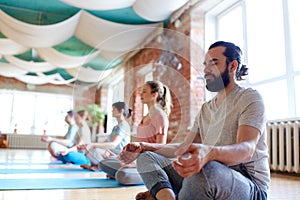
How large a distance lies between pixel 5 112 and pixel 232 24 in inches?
166

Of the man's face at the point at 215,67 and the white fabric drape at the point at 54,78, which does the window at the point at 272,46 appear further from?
the white fabric drape at the point at 54,78

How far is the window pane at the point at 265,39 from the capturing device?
131 inches

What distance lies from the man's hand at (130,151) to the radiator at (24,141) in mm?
4782

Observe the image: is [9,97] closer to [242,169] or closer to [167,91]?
[167,91]

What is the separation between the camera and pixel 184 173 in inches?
29.8

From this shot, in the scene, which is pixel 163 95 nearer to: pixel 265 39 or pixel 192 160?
pixel 192 160

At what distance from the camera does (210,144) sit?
98cm

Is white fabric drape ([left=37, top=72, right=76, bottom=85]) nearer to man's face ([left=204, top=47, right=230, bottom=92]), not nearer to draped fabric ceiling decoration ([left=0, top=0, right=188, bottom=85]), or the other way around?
draped fabric ceiling decoration ([left=0, top=0, right=188, bottom=85])

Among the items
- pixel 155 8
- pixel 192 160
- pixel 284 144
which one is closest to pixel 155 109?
A: pixel 192 160

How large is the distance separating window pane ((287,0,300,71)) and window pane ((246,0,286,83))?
0.12 metres

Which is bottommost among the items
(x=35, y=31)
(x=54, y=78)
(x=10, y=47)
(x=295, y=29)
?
(x=54, y=78)

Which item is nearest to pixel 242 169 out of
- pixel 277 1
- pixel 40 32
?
pixel 277 1

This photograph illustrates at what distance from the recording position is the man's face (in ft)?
3.42

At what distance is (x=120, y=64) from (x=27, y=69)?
4.42 meters
